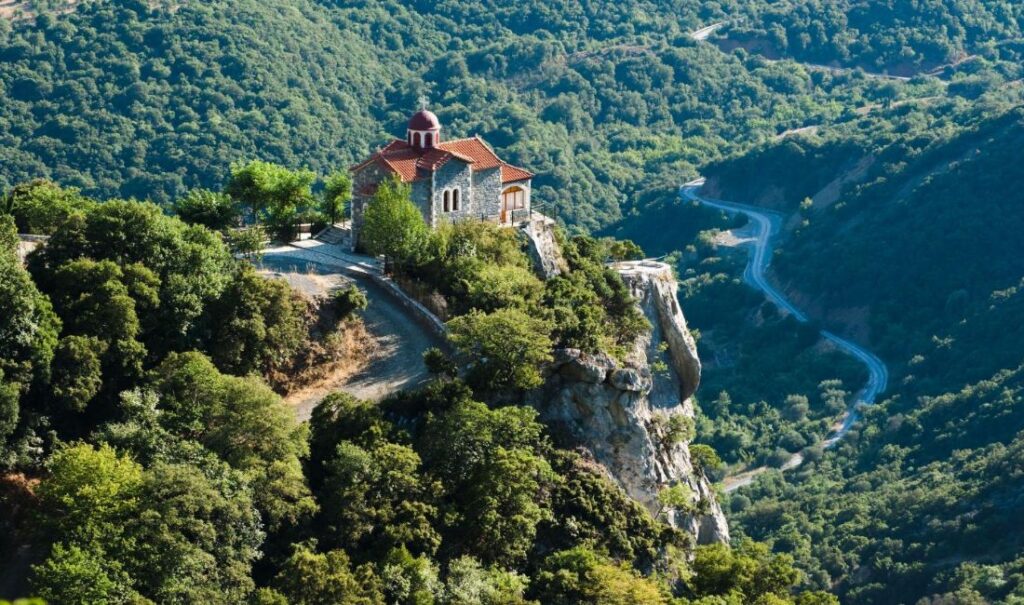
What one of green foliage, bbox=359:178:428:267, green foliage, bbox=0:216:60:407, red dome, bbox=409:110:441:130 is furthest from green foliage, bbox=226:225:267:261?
green foliage, bbox=0:216:60:407

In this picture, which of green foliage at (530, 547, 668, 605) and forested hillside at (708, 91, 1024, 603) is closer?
green foliage at (530, 547, 668, 605)

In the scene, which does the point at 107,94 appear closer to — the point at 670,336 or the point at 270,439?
the point at 670,336

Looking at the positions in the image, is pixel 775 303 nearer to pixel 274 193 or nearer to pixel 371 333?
pixel 274 193

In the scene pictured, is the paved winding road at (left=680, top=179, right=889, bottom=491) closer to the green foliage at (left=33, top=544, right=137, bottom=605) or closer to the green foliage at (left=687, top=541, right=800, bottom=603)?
the green foliage at (left=687, top=541, right=800, bottom=603)

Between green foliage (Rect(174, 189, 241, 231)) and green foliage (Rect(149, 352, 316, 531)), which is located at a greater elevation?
green foliage (Rect(174, 189, 241, 231))

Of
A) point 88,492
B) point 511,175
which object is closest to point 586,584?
point 88,492

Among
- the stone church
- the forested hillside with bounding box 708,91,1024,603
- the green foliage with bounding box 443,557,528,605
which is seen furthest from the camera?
the forested hillside with bounding box 708,91,1024,603
